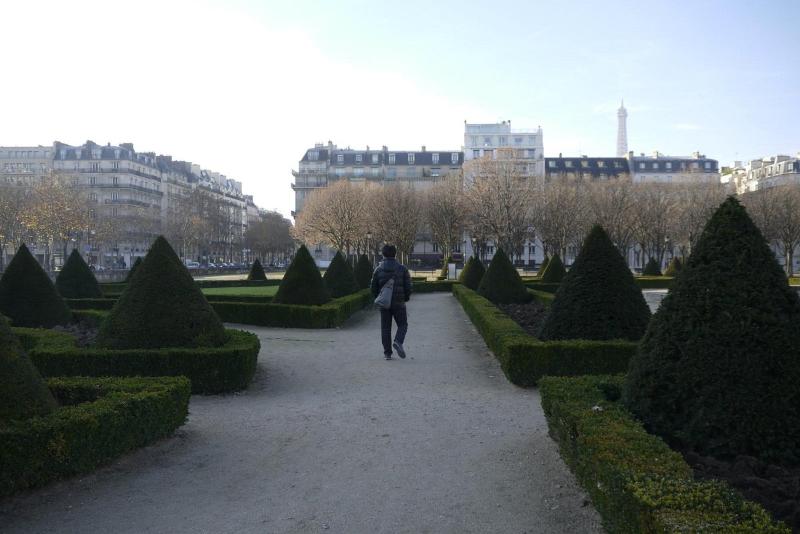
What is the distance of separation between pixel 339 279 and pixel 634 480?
20.6 m

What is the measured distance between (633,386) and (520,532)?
1574mm

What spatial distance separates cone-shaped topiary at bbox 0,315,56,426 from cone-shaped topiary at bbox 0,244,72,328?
9.91m

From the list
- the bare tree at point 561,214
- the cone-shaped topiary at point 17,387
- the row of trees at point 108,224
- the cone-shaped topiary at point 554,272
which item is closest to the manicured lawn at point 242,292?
the cone-shaped topiary at point 554,272

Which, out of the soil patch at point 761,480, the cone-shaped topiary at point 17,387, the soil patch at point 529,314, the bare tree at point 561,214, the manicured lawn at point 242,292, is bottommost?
the soil patch at point 529,314

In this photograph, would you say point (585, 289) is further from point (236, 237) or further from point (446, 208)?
point (236, 237)

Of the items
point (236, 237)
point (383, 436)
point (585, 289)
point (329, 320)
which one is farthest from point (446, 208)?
point (236, 237)

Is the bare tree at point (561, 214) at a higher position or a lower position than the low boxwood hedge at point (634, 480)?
higher

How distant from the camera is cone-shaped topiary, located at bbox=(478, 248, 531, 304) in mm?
22578

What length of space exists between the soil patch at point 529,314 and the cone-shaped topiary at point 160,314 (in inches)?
263

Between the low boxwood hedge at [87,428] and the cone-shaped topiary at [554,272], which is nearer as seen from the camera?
the low boxwood hedge at [87,428]

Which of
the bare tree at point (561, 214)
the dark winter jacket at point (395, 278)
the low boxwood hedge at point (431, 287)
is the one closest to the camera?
the dark winter jacket at point (395, 278)

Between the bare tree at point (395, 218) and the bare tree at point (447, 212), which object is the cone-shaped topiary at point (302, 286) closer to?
the bare tree at point (447, 212)

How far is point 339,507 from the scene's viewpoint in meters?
4.40

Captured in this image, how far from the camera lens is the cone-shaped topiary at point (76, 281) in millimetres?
20984
